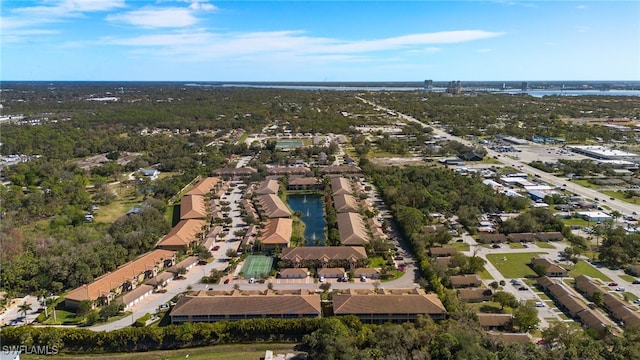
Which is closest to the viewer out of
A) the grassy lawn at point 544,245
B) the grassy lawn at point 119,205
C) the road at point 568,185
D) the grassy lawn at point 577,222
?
the grassy lawn at point 544,245

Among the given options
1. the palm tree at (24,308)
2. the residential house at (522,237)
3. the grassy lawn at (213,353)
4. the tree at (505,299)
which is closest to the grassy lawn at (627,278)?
the residential house at (522,237)

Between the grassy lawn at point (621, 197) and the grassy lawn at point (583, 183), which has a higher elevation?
Result: the grassy lawn at point (583, 183)

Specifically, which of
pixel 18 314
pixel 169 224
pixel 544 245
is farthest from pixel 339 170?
pixel 18 314

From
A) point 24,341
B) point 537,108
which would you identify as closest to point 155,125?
point 24,341

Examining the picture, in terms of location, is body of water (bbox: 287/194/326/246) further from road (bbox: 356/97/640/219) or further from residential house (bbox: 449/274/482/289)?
road (bbox: 356/97/640/219)

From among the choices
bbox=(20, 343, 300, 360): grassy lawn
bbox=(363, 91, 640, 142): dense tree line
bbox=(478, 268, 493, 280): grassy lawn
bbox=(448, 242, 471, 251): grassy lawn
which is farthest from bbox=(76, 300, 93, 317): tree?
bbox=(363, 91, 640, 142): dense tree line

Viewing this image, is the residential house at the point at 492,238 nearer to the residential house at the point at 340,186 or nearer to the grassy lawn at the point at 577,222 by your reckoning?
the grassy lawn at the point at 577,222
